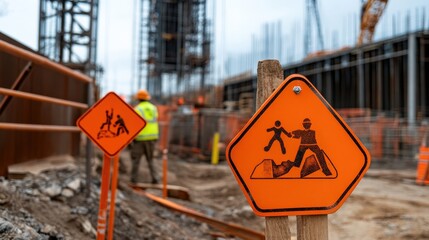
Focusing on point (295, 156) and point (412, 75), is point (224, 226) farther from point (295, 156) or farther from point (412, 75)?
point (412, 75)

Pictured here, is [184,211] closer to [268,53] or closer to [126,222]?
[126,222]

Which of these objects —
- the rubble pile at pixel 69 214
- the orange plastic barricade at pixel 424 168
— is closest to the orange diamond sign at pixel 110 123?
the rubble pile at pixel 69 214

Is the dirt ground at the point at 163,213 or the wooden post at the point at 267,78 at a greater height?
the wooden post at the point at 267,78

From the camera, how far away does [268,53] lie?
31453 mm

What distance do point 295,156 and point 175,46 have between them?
1308 inches

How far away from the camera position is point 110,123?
13.9ft

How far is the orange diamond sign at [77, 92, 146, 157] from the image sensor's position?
414 centimetres

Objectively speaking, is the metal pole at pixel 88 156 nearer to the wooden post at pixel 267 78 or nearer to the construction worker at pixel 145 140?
the construction worker at pixel 145 140

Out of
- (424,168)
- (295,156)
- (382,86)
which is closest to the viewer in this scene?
(295,156)

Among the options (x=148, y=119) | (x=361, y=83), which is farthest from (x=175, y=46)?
(x=148, y=119)

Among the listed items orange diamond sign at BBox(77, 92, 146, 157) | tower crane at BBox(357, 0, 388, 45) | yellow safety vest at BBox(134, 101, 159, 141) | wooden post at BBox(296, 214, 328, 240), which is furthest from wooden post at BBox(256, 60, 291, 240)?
tower crane at BBox(357, 0, 388, 45)

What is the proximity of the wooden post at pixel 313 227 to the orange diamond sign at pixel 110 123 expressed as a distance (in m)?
2.27

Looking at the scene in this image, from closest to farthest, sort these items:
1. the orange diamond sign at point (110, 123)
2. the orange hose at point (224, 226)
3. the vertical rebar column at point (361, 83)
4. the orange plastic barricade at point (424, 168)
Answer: the orange diamond sign at point (110, 123)
the orange hose at point (224, 226)
the orange plastic barricade at point (424, 168)
the vertical rebar column at point (361, 83)

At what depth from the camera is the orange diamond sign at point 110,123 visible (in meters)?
4.14
